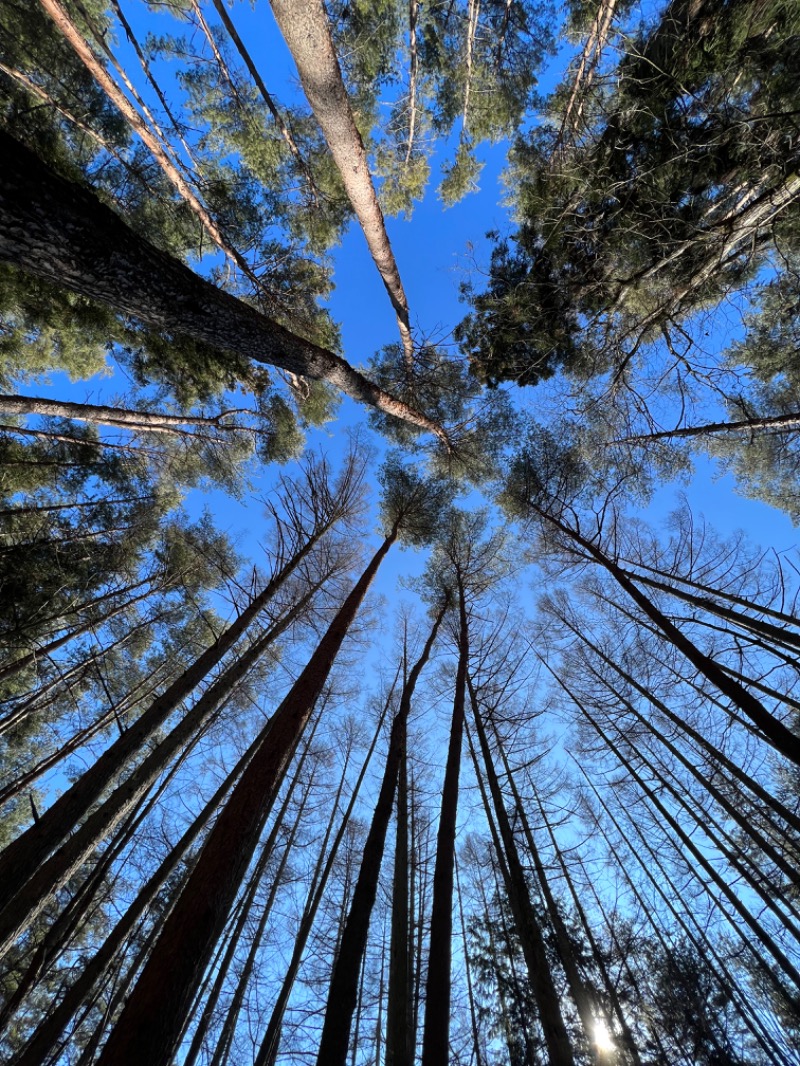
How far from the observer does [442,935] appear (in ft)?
11.0

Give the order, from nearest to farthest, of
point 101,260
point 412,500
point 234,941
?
1. point 101,260
2. point 234,941
3. point 412,500

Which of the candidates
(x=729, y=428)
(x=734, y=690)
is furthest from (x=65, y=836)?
(x=729, y=428)

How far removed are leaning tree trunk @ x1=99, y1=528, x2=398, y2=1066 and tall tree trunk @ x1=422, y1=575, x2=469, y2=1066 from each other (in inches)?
61.8

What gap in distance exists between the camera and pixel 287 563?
7.45m

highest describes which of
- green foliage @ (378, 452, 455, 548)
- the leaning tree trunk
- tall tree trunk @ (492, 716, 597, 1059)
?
green foliage @ (378, 452, 455, 548)

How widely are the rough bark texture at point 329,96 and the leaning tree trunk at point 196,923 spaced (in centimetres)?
641

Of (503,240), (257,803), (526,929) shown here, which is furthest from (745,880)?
(503,240)

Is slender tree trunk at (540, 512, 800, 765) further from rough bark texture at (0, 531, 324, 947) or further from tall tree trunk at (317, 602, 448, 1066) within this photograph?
rough bark texture at (0, 531, 324, 947)

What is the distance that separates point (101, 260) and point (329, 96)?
3.80m

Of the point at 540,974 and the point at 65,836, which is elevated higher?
the point at 65,836

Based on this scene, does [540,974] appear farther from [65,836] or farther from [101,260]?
[101,260]

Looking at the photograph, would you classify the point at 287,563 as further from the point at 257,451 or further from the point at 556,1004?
the point at 556,1004

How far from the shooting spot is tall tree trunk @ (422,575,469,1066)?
2809mm

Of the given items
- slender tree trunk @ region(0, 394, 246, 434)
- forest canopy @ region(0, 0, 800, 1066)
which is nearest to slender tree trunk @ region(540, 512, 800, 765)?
forest canopy @ region(0, 0, 800, 1066)
